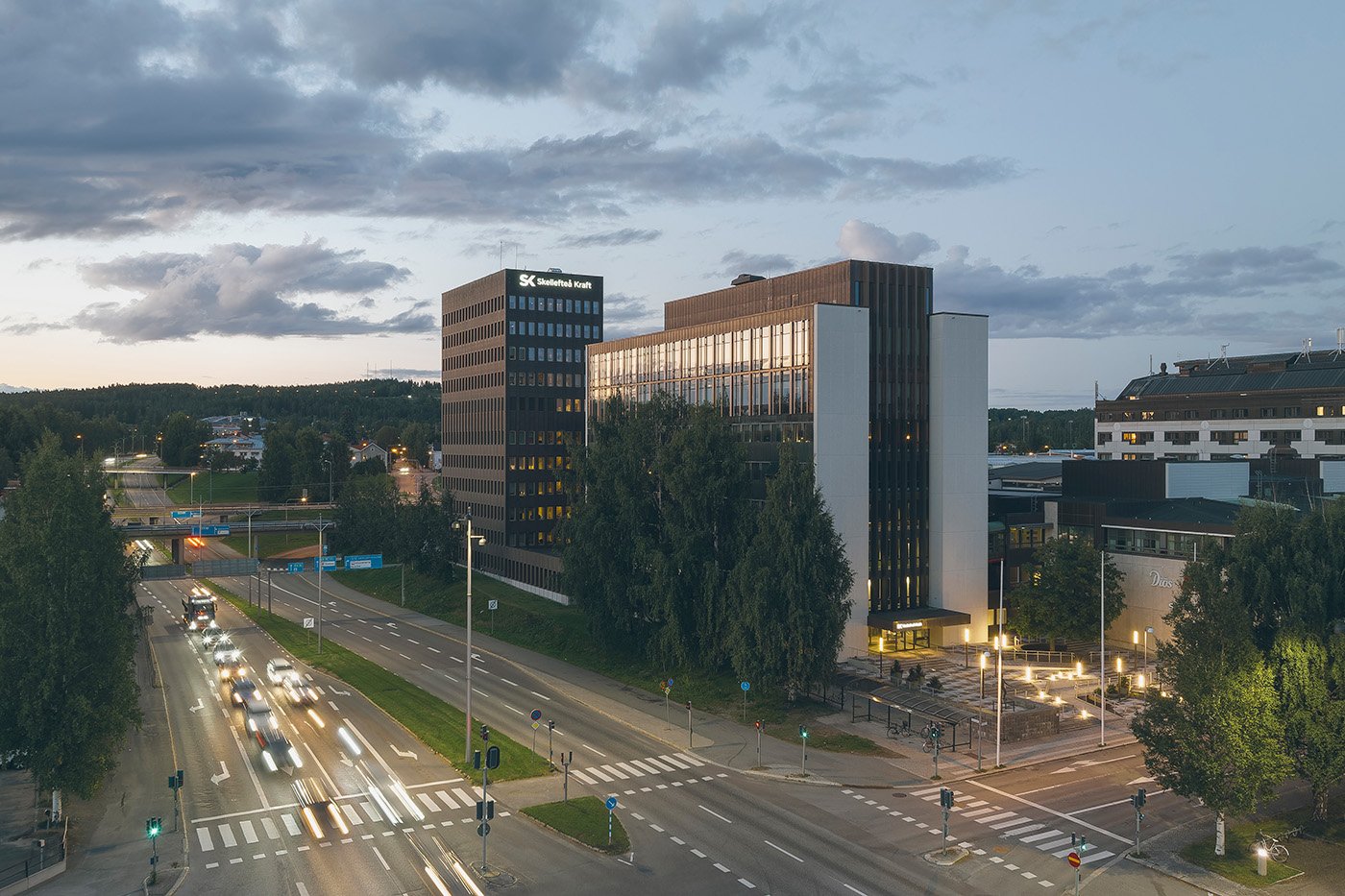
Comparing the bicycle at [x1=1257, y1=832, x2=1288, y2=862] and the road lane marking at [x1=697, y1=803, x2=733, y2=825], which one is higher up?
the bicycle at [x1=1257, y1=832, x2=1288, y2=862]

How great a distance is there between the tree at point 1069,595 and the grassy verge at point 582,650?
83.1 ft

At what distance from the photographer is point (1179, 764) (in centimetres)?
3966

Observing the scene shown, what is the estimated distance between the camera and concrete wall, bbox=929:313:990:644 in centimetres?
8256

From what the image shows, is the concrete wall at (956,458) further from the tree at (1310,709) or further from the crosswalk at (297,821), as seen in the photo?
the crosswalk at (297,821)

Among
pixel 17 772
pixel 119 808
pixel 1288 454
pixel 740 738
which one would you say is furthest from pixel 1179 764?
pixel 1288 454

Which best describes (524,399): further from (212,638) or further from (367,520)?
(212,638)

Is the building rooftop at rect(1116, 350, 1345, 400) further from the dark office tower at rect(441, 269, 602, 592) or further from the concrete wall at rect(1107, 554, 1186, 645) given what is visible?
the dark office tower at rect(441, 269, 602, 592)

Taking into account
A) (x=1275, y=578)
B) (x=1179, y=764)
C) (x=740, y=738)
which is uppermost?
(x=1275, y=578)

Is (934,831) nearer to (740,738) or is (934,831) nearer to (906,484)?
(740,738)

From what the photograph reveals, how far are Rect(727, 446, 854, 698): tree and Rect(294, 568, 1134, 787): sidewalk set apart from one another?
13.0ft

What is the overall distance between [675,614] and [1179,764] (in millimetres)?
35163

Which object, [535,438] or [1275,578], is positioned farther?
[535,438]

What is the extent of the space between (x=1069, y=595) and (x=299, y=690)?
5915 cm

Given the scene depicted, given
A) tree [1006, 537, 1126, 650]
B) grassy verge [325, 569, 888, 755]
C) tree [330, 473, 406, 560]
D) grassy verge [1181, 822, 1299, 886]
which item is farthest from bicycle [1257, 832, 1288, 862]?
tree [330, 473, 406, 560]
